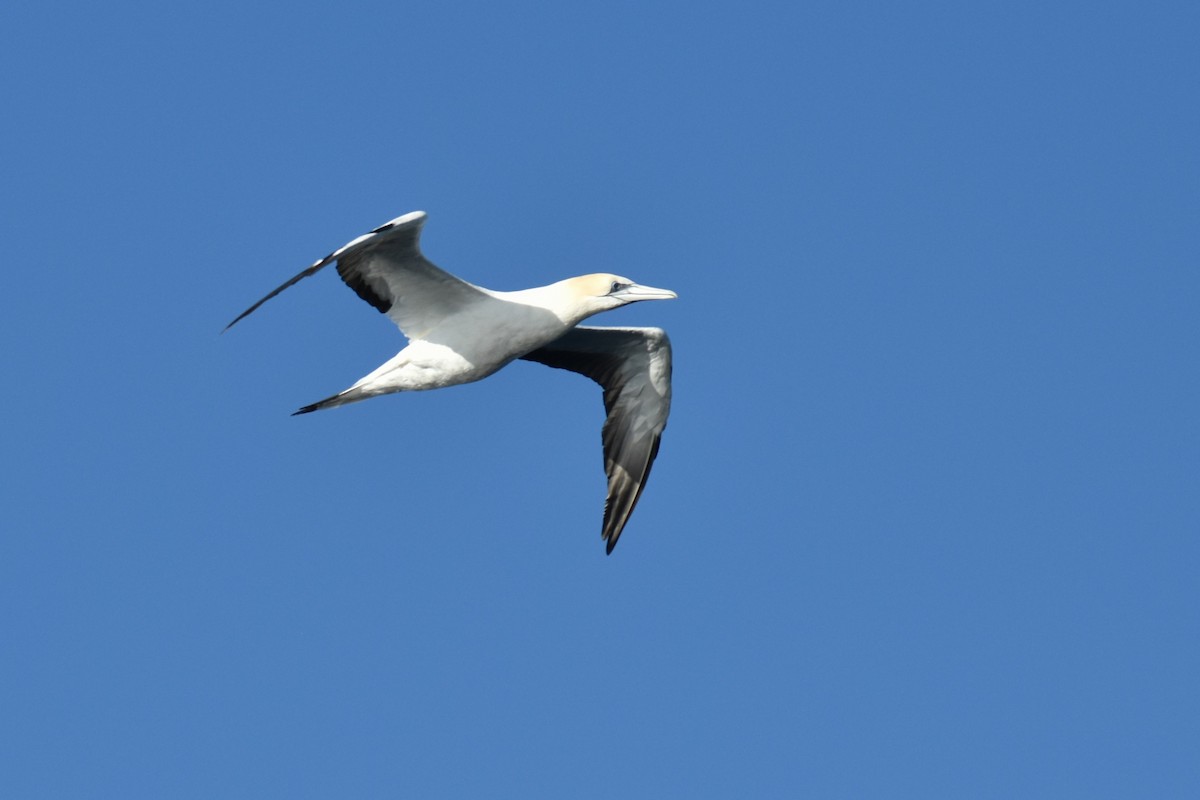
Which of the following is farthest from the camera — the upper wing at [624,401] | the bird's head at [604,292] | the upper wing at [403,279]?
the upper wing at [624,401]

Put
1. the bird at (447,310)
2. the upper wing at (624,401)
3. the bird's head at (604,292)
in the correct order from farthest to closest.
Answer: the upper wing at (624,401) → the bird's head at (604,292) → the bird at (447,310)

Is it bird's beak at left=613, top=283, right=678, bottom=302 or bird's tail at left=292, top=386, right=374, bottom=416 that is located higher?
bird's beak at left=613, top=283, right=678, bottom=302

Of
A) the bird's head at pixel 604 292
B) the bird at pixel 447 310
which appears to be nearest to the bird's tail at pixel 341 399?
the bird at pixel 447 310

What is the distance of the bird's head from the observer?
15.8 m

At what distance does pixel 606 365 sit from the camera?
17688 mm

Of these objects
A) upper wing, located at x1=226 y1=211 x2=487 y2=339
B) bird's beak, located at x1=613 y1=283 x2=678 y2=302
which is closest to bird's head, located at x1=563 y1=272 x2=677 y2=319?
bird's beak, located at x1=613 y1=283 x2=678 y2=302

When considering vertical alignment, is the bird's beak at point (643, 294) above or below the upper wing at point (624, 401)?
above

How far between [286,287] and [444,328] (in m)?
2.11

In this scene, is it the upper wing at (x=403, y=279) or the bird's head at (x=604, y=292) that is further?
the bird's head at (x=604, y=292)

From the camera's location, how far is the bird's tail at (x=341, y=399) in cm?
1575

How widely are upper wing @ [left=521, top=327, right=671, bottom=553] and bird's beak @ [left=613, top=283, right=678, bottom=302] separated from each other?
1.32m

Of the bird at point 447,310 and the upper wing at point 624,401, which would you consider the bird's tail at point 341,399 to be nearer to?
the bird at point 447,310

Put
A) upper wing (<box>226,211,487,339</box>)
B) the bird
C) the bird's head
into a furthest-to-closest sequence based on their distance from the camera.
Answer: the bird's head < the bird < upper wing (<box>226,211,487,339</box>)

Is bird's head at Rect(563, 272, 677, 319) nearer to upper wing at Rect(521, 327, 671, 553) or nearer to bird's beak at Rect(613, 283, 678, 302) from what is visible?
bird's beak at Rect(613, 283, 678, 302)
